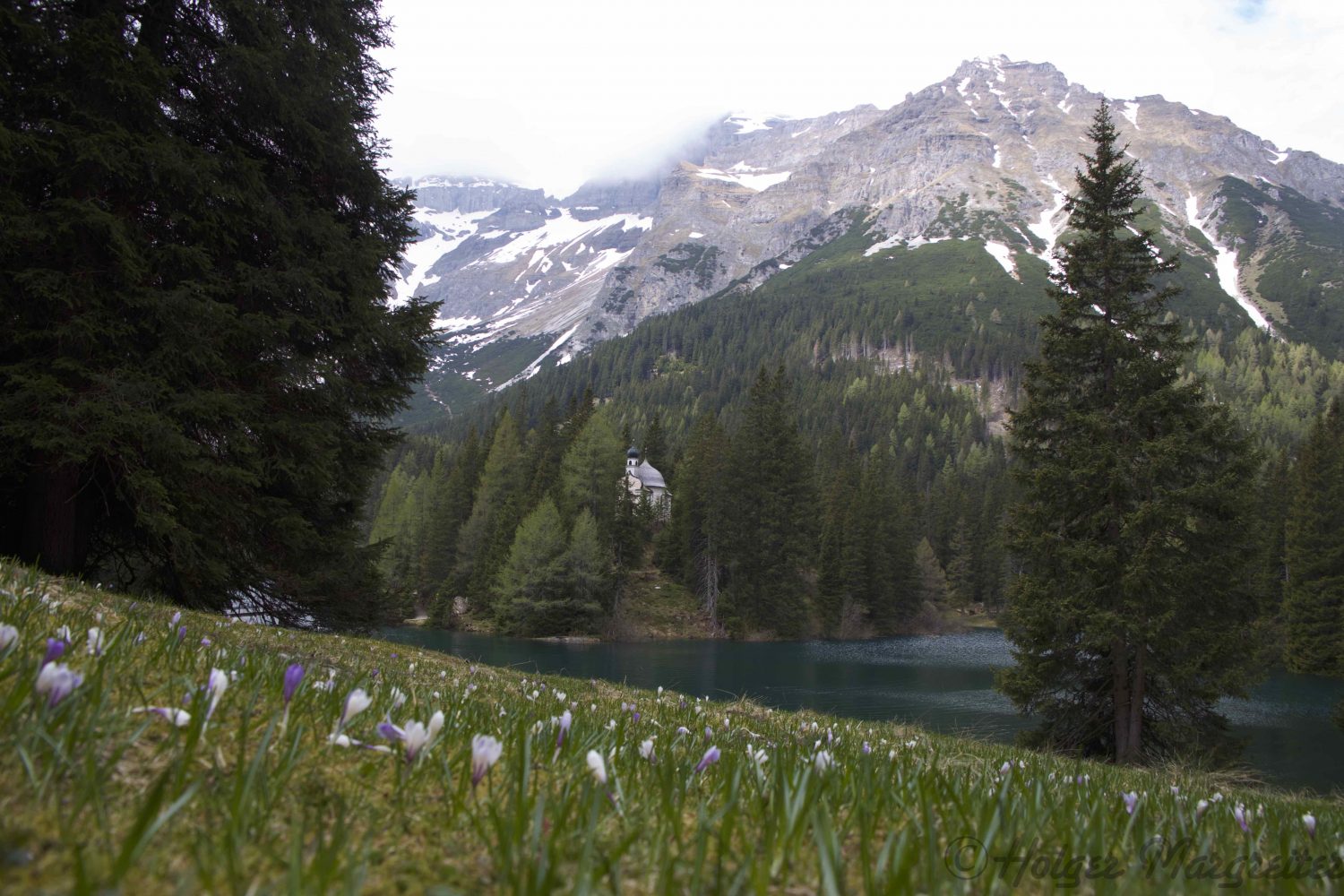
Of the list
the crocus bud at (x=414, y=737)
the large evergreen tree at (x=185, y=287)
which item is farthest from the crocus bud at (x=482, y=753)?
the large evergreen tree at (x=185, y=287)

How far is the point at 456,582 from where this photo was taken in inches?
2623

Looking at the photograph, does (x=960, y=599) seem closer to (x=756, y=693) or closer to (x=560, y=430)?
(x=560, y=430)

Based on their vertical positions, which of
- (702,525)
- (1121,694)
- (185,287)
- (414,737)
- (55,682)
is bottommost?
(1121,694)

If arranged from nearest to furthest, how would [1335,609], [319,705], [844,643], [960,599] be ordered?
[319,705], [1335,609], [844,643], [960,599]

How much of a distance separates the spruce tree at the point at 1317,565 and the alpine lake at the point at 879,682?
3.73 m

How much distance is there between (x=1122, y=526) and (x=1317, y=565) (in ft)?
172

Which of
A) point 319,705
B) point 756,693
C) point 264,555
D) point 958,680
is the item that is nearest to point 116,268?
point 264,555

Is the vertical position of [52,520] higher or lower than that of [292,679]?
lower

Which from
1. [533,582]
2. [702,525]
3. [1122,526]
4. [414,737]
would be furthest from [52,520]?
[702,525]

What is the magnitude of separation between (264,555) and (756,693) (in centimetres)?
2522

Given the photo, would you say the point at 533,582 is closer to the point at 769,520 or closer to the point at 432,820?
the point at 769,520
